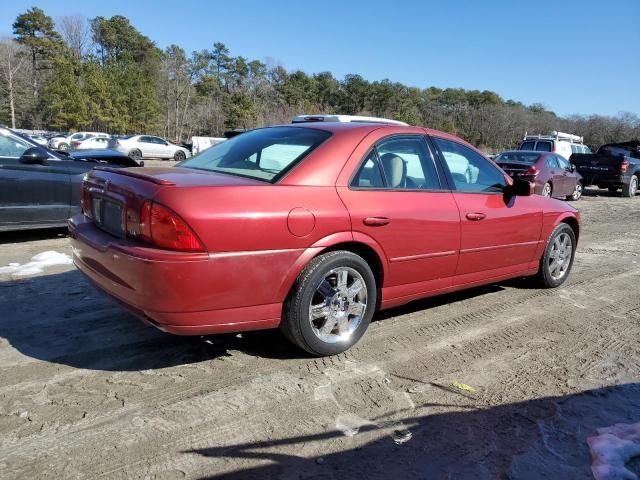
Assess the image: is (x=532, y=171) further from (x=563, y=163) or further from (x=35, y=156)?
(x=35, y=156)

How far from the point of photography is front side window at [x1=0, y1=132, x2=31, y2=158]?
Answer: 630cm

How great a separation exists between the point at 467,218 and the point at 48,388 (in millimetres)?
3125

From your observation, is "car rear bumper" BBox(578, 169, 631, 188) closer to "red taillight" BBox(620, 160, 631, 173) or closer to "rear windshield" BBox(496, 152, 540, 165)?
"red taillight" BBox(620, 160, 631, 173)

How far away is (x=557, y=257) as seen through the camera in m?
5.30

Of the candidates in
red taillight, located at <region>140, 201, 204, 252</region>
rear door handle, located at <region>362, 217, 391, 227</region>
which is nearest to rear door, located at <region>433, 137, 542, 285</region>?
rear door handle, located at <region>362, 217, 391, 227</region>

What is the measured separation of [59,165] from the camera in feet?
21.9

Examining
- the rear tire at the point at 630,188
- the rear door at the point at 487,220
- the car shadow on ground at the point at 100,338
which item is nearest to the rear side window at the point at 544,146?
the rear tire at the point at 630,188

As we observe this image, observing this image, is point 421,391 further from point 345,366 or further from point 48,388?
point 48,388

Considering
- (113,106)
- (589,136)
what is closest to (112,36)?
(113,106)

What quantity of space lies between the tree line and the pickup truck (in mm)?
42171

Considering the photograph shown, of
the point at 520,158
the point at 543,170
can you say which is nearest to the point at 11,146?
the point at 520,158

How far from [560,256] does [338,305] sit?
10.3ft

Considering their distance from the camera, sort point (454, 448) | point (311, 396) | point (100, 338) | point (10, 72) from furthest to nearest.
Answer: point (10, 72) → point (100, 338) → point (311, 396) → point (454, 448)

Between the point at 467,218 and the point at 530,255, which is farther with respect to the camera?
the point at 530,255
